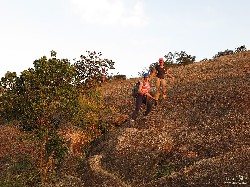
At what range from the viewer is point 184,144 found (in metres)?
19.6

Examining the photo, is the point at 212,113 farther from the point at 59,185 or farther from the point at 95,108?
the point at 59,185

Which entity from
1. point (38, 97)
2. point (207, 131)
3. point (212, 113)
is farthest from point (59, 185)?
point (212, 113)

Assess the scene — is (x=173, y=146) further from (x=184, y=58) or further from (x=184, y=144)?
(x=184, y=58)

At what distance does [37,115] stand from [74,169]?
13.4 feet

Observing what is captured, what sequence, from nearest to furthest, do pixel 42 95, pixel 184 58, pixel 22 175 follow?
pixel 42 95
pixel 22 175
pixel 184 58

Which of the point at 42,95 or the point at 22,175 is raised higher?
the point at 42,95

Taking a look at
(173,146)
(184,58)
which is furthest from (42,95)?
(184,58)

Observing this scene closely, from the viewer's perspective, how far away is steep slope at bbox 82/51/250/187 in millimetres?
15164

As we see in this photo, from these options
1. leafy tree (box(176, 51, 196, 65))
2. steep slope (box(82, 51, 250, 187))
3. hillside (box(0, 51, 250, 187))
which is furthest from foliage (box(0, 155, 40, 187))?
leafy tree (box(176, 51, 196, 65))

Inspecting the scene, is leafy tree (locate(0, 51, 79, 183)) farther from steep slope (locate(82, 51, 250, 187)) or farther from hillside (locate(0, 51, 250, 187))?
steep slope (locate(82, 51, 250, 187))

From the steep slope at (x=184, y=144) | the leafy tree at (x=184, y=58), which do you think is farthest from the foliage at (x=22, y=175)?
the leafy tree at (x=184, y=58)

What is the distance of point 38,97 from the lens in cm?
1717

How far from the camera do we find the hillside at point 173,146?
50.6ft

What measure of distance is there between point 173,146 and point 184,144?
1.84ft
